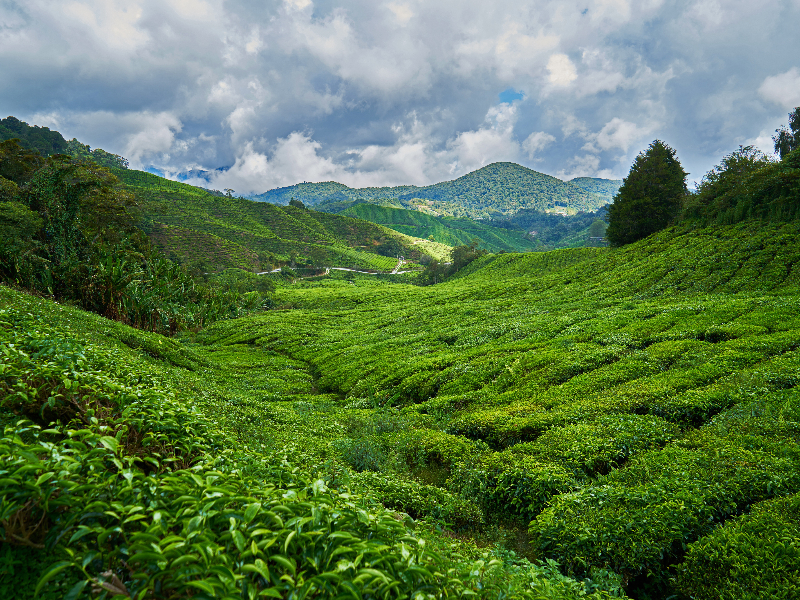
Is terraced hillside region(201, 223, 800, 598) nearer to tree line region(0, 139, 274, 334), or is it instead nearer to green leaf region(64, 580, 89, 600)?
green leaf region(64, 580, 89, 600)

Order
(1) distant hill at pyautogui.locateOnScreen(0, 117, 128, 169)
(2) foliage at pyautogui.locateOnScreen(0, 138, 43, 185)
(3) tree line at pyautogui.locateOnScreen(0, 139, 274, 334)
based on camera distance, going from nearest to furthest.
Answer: (3) tree line at pyautogui.locateOnScreen(0, 139, 274, 334), (2) foliage at pyautogui.locateOnScreen(0, 138, 43, 185), (1) distant hill at pyautogui.locateOnScreen(0, 117, 128, 169)

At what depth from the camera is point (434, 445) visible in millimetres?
11820

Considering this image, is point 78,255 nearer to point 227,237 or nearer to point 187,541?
point 187,541

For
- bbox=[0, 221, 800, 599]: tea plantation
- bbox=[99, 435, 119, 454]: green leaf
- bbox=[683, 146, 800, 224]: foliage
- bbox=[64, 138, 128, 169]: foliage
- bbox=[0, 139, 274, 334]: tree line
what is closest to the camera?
bbox=[0, 221, 800, 599]: tea plantation

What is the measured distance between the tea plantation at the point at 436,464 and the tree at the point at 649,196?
26601 mm

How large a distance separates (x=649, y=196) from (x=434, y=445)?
55646 millimetres

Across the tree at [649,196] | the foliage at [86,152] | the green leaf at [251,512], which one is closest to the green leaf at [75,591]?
Result: the green leaf at [251,512]

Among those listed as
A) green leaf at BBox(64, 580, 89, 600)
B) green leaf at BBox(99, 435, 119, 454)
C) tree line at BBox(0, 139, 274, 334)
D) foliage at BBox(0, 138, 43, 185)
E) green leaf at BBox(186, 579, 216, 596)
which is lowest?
green leaf at BBox(64, 580, 89, 600)

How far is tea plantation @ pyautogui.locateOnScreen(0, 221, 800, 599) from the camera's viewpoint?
10.00 feet

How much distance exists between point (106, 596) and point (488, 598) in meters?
3.27

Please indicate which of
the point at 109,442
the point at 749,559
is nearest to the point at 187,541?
the point at 109,442

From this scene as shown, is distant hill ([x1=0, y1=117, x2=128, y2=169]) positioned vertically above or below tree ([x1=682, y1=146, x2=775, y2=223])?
above

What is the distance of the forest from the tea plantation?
1.8 inches

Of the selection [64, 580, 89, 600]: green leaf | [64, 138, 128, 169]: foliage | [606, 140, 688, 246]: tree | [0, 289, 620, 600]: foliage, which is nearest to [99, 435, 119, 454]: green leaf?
[0, 289, 620, 600]: foliage
